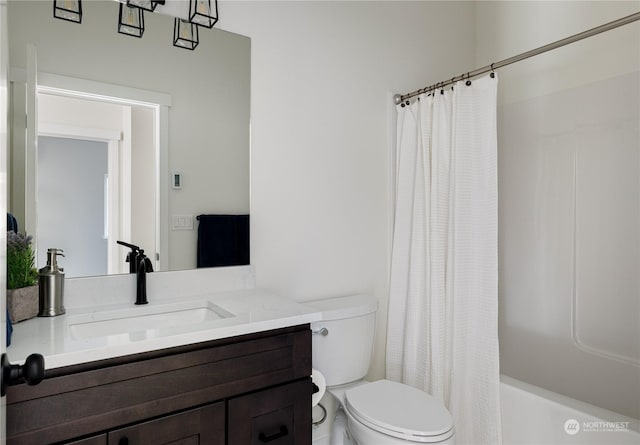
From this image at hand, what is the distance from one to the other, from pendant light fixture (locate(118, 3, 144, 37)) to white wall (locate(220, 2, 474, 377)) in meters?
0.33

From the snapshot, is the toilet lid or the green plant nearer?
the green plant

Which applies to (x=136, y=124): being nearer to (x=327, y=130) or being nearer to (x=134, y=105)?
(x=134, y=105)

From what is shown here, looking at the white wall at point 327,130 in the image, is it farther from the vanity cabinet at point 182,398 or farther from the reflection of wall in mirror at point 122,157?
the vanity cabinet at point 182,398

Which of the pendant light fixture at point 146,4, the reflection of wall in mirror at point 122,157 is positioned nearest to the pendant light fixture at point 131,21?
the pendant light fixture at point 146,4

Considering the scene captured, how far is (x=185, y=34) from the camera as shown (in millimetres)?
1556

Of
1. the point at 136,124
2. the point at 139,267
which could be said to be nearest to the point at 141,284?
the point at 139,267

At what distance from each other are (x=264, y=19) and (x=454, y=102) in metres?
0.91

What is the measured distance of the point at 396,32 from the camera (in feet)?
7.14

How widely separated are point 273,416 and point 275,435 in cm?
6

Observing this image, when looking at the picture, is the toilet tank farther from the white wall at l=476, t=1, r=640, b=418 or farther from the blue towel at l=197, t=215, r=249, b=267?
the white wall at l=476, t=1, r=640, b=418

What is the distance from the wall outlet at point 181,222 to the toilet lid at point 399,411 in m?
0.90

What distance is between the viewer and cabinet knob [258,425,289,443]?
3.88 ft

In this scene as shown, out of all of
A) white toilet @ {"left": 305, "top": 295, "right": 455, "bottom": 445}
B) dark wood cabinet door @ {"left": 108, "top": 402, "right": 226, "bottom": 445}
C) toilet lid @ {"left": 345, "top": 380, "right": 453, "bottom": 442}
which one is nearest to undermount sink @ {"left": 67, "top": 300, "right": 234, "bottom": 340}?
dark wood cabinet door @ {"left": 108, "top": 402, "right": 226, "bottom": 445}

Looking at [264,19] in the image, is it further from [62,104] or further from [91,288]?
[91,288]
